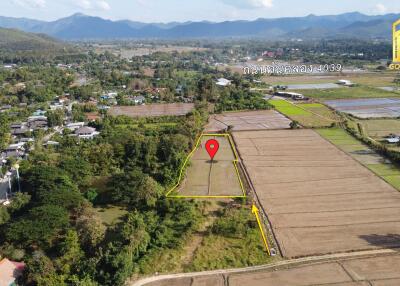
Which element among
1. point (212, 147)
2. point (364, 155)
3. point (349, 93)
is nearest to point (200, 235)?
point (212, 147)

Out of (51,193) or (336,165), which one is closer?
(51,193)

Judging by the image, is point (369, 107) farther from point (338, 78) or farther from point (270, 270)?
point (270, 270)

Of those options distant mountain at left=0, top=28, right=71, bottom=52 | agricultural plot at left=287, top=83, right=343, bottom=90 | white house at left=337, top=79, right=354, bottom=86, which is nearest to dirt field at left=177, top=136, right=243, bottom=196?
agricultural plot at left=287, top=83, right=343, bottom=90

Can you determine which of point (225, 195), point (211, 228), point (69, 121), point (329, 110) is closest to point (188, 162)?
point (225, 195)

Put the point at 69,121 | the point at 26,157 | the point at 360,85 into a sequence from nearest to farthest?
the point at 26,157
the point at 69,121
the point at 360,85

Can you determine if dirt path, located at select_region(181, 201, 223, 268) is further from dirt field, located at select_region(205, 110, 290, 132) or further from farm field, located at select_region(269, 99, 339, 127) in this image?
farm field, located at select_region(269, 99, 339, 127)

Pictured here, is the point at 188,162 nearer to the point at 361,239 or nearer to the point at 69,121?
the point at 361,239
